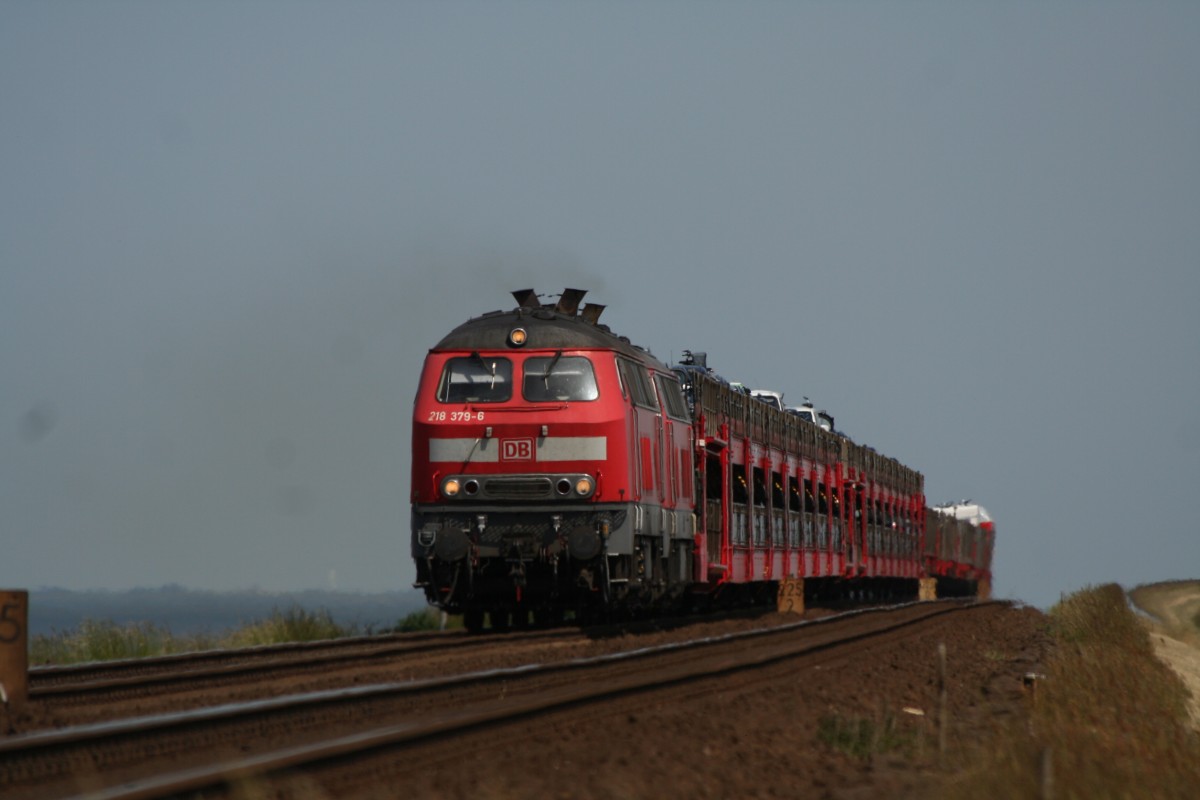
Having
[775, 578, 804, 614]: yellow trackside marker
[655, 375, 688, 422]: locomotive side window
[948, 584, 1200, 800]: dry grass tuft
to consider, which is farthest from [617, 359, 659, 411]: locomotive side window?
[775, 578, 804, 614]: yellow trackside marker

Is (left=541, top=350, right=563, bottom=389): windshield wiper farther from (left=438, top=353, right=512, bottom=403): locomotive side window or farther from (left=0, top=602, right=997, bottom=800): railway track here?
(left=0, top=602, right=997, bottom=800): railway track

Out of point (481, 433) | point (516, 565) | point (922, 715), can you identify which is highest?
point (481, 433)

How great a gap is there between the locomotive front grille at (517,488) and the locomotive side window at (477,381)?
3.29ft

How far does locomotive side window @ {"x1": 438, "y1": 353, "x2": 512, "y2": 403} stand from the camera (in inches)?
763

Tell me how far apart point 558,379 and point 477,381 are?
3.19 ft

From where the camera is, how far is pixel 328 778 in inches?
320

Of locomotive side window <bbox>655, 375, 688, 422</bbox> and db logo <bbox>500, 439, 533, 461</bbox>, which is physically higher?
locomotive side window <bbox>655, 375, 688, 422</bbox>

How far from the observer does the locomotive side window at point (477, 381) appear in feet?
63.6

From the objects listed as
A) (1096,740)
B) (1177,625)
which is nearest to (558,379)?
(1096,740)

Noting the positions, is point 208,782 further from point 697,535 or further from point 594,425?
point 697,535

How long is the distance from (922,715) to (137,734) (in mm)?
6663

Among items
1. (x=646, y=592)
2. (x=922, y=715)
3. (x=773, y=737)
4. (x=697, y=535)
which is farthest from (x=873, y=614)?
(x=773, y=737)

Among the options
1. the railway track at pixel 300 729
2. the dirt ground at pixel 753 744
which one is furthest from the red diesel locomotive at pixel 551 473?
the railway track at pixel 300 729

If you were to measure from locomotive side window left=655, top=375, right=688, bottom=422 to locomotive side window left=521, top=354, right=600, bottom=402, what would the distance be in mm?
2729
